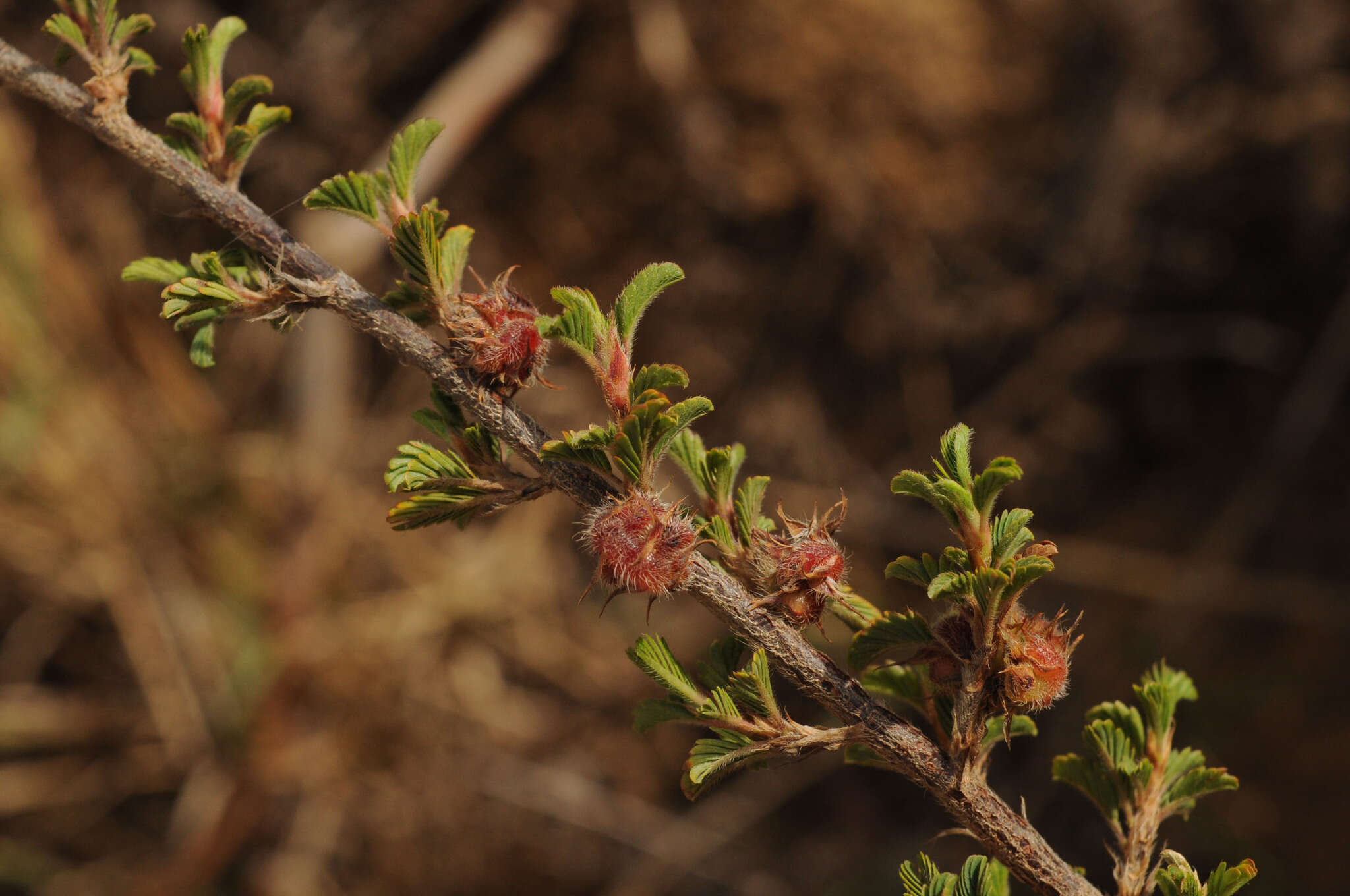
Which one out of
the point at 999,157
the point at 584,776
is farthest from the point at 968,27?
the point at 584,776

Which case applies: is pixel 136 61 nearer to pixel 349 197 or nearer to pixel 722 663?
pixel 349 197

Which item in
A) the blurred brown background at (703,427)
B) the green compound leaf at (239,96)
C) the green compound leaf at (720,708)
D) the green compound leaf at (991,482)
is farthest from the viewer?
the blurred brown background at (703,427)

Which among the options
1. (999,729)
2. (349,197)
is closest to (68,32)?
(349,197)

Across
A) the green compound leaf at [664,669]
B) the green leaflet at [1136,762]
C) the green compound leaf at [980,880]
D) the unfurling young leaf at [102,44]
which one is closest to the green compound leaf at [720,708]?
the green compound leaf at [664,669]

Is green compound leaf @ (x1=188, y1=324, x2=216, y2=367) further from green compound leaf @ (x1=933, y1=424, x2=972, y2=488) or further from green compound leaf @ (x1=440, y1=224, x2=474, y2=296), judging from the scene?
green compound leaf @ (x1=933, y1=424, x2=972, y2=488)

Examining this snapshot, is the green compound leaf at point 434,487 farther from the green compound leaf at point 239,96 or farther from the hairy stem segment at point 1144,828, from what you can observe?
the hairy stem segment at point 1144,828

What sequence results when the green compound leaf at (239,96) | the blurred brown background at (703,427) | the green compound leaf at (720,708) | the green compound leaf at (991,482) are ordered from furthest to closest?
the blurred brown background at (703,427)
the green compound leaf at (239,96)
the green compound leaf at (720,708)
the green compound leaf at (991,482)

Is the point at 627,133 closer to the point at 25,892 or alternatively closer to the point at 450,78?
the point at 450,78
